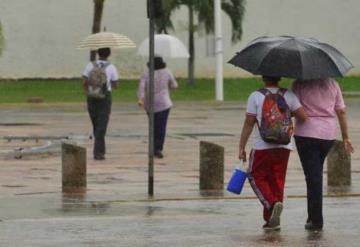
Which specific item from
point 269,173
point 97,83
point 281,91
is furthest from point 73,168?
point 281,91

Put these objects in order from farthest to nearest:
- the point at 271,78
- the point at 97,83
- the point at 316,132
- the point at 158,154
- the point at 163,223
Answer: the point at 158,154, the point at 97,83, the point at 163,223, the point at 271,78, the point at 316,132

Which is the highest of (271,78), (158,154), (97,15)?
(271,78)

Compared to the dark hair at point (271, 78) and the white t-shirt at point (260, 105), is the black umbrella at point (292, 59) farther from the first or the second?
the white t-shirt at point (260, 105)

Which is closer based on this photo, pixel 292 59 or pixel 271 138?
pixel 271 138

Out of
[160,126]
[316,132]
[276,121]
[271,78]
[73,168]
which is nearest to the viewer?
[276,121]

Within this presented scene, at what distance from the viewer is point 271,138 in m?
12.0

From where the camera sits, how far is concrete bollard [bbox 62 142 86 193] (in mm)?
16062

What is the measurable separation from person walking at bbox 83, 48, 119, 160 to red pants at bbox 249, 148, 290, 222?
28.0 feet

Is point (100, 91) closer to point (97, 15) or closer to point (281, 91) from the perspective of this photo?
point (281, 91)

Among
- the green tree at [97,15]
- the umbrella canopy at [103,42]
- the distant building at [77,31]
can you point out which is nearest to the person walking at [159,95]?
the umbrella canopy at [103,42]

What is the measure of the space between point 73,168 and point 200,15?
34.0 m

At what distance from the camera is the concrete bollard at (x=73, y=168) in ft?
52.7

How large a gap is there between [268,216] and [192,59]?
38.6 meters

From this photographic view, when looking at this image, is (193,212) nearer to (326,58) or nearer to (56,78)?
(326,58)
